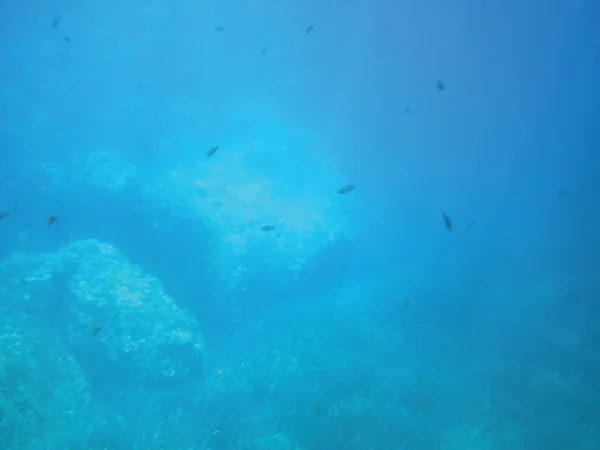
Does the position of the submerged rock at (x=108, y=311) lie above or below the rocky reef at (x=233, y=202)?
below

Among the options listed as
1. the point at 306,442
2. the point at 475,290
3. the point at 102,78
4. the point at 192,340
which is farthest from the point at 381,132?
the point at 306,442

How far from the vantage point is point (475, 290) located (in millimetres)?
18203

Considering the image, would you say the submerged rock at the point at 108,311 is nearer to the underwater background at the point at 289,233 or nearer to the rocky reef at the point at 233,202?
the underwater background at the point at 289,233

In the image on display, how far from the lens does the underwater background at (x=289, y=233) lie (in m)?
9.95

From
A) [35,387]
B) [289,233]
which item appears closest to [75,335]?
[35,387]

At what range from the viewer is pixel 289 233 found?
18797 mm

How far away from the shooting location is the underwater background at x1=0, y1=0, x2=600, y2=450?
32.7 feet

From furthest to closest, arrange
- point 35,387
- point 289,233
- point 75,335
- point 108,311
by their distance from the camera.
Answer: point 289,233, point 108,311, point 75,335, point 35,387

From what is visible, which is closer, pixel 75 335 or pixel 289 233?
pixel 75 335

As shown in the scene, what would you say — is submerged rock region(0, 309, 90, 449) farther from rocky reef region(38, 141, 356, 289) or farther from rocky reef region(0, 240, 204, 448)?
rocky reef region(38, 141, 356, 289)

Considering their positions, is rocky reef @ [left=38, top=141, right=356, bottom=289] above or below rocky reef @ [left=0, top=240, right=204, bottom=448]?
above

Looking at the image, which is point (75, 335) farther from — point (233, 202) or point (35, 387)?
point (233, 202)

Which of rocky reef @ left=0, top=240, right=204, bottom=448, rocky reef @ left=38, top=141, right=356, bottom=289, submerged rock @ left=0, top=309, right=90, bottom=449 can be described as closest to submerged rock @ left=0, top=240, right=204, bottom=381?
rocky reef @ left=0, top=240, right=204, bottom=448

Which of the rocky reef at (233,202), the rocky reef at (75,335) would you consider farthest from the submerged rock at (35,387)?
the rocky reef at (233,202)
